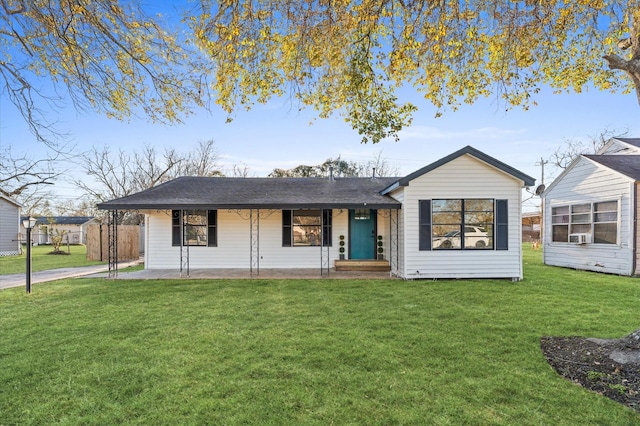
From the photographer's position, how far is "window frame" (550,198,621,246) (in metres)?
10.9

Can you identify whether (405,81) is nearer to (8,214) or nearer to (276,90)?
(276,90)

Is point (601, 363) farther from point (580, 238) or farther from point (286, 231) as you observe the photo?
point (580, 238)

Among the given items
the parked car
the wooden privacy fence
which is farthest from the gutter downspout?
the wooden privacy fence

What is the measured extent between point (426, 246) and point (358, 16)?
6.56m

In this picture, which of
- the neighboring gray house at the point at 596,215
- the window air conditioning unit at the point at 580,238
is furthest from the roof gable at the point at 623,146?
the window air conditioning unit at the point at 580,238

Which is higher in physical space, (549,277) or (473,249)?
(473,249)

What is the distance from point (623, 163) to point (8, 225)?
3021 centimetres

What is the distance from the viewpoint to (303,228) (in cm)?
1202

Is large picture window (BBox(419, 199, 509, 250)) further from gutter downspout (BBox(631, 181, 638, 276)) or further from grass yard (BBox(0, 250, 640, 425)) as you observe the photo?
gutter downspout (BBox(631, 181, 638, 276))

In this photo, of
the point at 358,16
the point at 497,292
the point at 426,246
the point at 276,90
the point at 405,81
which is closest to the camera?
the point at 358,16

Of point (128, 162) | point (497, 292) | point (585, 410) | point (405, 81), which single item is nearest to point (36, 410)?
point (585, 410)

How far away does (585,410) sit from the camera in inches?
115

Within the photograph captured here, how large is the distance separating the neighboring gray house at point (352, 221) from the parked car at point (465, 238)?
0.09ft

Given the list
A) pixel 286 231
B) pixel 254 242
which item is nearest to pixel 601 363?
pixel 286 231
